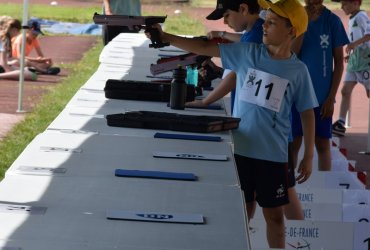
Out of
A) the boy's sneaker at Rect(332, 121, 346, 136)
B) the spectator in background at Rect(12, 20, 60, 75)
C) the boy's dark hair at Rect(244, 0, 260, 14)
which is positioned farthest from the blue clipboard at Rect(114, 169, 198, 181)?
the spectator in background at Rect(12, 20, 60, 75)

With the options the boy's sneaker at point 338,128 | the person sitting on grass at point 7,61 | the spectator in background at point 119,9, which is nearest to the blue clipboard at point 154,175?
the boy's sneaker at point 338,128

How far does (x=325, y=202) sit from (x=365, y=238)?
2.09ft

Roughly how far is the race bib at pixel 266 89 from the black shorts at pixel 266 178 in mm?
291

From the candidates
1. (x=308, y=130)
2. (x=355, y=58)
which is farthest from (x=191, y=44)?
(x=355, y=58)

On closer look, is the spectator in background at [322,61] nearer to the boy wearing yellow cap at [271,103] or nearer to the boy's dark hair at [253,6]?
the boy's dark hair at [253,6]

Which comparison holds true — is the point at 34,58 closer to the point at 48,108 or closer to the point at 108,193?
the point at 48,108

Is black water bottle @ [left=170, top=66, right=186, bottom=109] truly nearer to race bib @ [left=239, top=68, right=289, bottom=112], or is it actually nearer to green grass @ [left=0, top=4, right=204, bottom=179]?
race bib @ [left=239, top=68, right=289, bottom=112]

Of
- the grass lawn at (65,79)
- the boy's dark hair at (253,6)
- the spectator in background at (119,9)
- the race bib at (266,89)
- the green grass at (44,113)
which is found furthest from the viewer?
the spectator in background at (119,9)

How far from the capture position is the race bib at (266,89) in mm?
4992

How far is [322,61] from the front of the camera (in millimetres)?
6754

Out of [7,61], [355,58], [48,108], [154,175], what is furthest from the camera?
[7,61]

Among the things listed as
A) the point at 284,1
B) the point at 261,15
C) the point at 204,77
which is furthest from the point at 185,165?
the point at 204,77

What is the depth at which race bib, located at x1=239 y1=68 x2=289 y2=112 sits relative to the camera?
499cm

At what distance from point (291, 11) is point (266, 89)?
1.30ft
